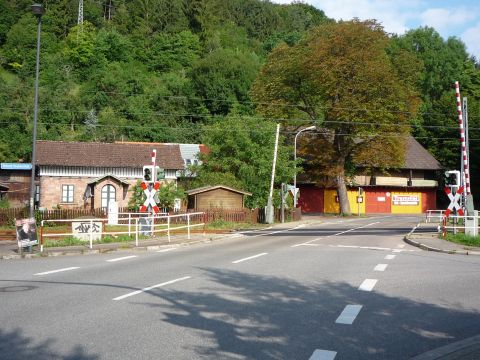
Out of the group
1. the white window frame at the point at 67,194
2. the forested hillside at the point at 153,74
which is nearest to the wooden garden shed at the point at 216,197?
the white window frame at the point at 67,194

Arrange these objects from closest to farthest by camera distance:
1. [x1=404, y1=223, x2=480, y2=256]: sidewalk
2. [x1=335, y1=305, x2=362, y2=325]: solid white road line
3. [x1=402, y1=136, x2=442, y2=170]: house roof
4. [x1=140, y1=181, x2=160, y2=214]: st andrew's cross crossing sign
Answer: [x1=335, y1=305, x2=362, y2=325]: solid white road line, [x1=404, y1=223, x2=480, y2=256]: sidewalk, [x1=140, y1=181, x2=160, y2=214]: st andrew's cross crossing sign, [x1=402, y1=136, x2=442, y2=170]: house roof

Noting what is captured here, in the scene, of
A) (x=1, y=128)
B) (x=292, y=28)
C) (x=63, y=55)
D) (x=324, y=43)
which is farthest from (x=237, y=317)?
(x=292, y=28)

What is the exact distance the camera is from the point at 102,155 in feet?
166

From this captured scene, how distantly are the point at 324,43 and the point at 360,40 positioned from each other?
327cm

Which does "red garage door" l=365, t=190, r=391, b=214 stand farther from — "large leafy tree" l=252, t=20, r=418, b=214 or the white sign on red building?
"large leafy tree" l=252, t=20, r=418, b=214

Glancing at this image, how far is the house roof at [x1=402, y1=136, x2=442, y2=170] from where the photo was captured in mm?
67500

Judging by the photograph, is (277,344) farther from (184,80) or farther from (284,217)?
(184,80)

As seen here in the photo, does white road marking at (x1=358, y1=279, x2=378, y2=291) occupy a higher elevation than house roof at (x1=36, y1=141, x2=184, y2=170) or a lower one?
lower

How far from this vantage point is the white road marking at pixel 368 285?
1092 cm

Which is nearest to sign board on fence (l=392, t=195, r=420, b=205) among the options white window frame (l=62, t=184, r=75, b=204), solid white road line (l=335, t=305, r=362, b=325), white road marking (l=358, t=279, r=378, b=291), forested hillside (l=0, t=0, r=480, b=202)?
forested hillside (l=0, t=0, r=480, b=202)

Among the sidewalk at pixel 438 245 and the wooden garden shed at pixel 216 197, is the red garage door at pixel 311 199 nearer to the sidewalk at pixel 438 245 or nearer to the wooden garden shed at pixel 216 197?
the wooden garden shed at pixel 216 197

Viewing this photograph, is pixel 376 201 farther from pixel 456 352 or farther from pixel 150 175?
pixel 456 352

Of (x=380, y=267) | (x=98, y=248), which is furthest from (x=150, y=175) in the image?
(x=380, y=267)

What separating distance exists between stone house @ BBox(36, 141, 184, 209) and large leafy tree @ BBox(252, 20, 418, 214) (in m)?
13.5
